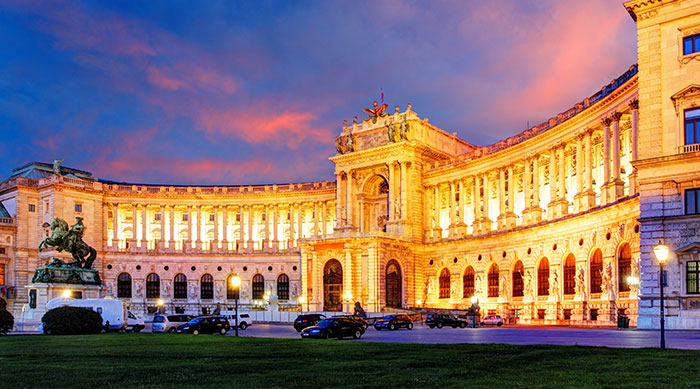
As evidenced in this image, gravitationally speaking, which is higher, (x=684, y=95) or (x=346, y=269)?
(x=684, y=95)

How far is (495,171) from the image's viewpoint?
87688mm

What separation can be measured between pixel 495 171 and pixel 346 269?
69.1 feet

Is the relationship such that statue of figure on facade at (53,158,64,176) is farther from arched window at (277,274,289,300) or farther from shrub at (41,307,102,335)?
shrub at (41,307,102,335)

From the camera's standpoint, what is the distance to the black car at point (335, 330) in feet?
148

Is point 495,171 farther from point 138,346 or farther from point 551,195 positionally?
point 138,346

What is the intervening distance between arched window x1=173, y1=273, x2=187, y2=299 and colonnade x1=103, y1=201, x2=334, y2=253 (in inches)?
170

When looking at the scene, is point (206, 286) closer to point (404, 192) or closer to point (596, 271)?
point (404, 192)

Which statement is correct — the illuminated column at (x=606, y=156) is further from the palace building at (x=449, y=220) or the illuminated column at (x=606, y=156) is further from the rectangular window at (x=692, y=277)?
the rectangular window at (x=692, y=277)

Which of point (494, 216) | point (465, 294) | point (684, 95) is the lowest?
point (465, 294)

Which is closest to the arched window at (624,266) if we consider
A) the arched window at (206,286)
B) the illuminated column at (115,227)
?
the arched window at (206,286)

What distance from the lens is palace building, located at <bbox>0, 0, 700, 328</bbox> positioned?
46469 millimetres

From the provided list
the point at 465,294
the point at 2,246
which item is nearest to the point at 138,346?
the point at 465,294

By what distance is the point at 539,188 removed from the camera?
80188mm

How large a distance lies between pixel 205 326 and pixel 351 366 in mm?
31459
